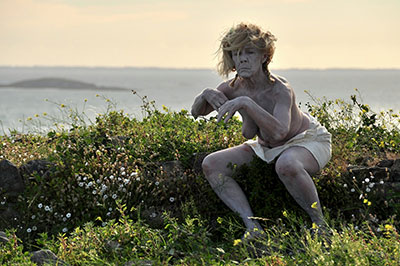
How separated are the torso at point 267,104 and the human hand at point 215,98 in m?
0.22

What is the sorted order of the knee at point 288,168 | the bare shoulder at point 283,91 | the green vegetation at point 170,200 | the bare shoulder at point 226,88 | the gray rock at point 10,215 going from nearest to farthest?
the green vegetation at point 170,200, the knee at point 288,168, the bare shoulder at point 283,91, the bare shoulder at point 226,88, the gray rock at point 10,215

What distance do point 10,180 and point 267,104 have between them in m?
3.22

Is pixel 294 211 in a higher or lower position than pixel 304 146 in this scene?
lower

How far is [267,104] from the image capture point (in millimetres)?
5469

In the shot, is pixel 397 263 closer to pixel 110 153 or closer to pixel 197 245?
pixel 197 245

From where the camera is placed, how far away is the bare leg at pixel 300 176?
5.24m

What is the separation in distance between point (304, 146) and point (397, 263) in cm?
178

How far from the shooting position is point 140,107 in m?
Answer: 8.14

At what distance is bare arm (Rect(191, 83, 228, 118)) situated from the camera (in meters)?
5.46

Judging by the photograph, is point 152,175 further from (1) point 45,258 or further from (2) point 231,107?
(1) point 45,258

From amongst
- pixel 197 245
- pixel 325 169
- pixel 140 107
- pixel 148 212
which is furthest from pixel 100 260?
pixel 140 107

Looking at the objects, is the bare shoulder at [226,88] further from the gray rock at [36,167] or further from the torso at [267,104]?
the gray rock at [36,167]


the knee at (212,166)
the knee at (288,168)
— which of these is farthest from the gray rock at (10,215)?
the knee at (288,168)

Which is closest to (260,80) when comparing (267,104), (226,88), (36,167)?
(267,104)
